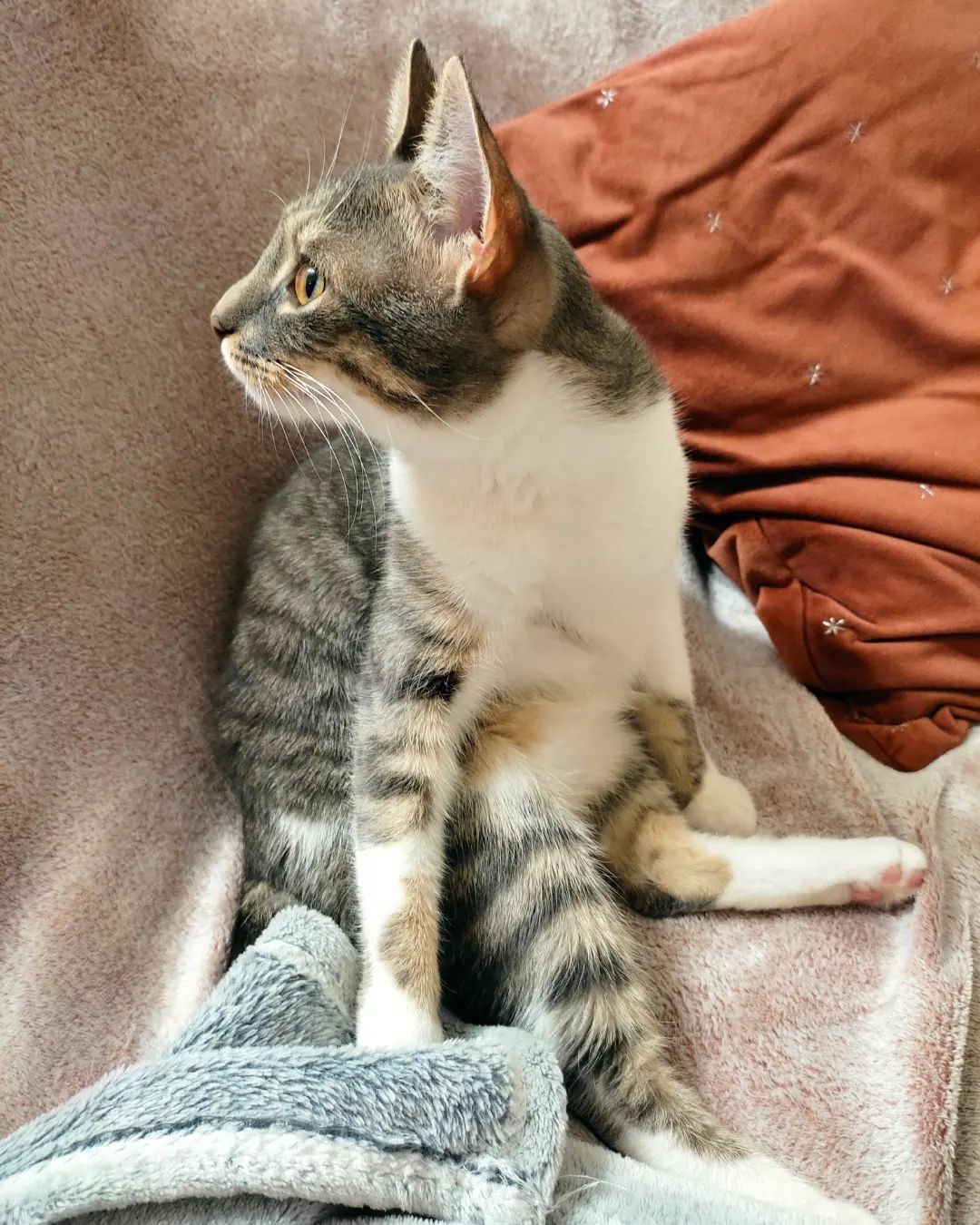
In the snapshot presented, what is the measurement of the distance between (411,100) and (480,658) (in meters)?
0.53

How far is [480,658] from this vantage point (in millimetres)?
915

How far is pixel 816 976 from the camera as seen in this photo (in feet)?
2.97

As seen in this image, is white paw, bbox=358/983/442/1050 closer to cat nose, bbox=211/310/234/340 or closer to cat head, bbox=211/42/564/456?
cat head, bbox=211/42/564/456

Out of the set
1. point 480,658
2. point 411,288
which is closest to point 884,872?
point 480,658

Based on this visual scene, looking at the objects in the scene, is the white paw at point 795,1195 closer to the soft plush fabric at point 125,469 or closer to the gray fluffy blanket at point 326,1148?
the gray fluffy blanket at point 326,1148

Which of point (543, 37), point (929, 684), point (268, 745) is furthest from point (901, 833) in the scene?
point (543, 37)

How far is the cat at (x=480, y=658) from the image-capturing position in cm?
77

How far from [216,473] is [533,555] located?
0.46 m

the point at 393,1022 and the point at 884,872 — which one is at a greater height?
the point at 393,1022

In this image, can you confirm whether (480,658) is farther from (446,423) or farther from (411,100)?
(411,100)

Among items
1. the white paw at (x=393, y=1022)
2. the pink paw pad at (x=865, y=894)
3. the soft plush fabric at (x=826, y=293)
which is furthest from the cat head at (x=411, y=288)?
the pink paw pad at (x=865, y=894)

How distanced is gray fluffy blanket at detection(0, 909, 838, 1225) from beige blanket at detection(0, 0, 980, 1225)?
5.2 inches

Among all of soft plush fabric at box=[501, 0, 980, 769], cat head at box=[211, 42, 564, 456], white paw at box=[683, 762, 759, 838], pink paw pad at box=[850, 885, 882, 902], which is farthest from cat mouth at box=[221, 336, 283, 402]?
pink paw pad at box=[850, 885, 882, 902]

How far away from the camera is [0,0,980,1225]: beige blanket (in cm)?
84
